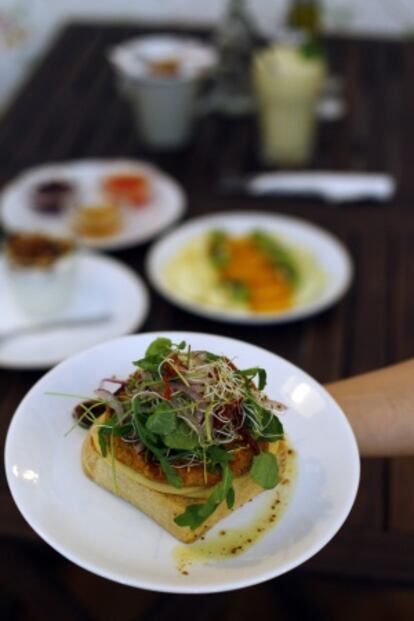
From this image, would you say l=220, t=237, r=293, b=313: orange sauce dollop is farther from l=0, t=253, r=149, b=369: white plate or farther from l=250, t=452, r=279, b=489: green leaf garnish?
l=250, t=452, r=279, b=489: green leaf garnish

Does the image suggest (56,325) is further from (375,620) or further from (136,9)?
(136,9)

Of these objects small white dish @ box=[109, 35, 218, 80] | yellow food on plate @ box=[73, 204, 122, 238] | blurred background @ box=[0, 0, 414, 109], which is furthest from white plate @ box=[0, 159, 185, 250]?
blurred background @ box=[0, 0, 414, 109]

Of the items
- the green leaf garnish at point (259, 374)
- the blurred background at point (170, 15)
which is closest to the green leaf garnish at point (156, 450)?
the green leaf garnish at point (259, 374)

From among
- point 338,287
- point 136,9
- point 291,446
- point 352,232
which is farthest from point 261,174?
point 136,9

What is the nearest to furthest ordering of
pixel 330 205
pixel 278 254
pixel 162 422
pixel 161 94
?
1. pixel 162 422
2. pixel 278 254
3. pixel 330 205
4. pixel 161 94

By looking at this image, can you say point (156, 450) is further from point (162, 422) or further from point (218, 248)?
point (218, 248)

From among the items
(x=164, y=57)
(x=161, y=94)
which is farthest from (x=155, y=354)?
(x=164, y=57)

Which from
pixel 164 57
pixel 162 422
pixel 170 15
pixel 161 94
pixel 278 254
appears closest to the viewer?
pixel 162 422
